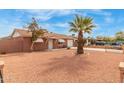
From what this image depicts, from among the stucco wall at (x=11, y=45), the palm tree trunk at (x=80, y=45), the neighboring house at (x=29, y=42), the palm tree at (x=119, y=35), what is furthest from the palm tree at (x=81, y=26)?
the stucco wall at (x=11, y=45)

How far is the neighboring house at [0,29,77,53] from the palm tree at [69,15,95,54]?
0.63ft

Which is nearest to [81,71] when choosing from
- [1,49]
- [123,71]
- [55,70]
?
[55,70]

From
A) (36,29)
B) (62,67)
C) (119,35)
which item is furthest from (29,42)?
(119,35)

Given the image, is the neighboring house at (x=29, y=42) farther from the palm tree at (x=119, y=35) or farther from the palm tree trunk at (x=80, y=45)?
the palm tree at (x=119, y=35)

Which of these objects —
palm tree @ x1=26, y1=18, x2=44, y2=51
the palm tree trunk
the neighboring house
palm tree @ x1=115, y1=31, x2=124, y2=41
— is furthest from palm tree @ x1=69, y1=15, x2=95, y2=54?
palm tree @ x1=26, y1=18, x2=44, y2=51

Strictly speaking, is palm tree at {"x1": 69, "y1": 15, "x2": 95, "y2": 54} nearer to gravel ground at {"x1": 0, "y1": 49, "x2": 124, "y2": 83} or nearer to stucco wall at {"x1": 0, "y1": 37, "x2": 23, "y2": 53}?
gravel ground at {"x1": 0, "y1": 49, "x2": 124, "y2": 83}

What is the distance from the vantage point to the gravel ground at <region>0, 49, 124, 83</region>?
521 cm

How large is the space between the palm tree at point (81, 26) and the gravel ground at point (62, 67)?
0.88 ft

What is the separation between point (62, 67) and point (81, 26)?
44.3 inches

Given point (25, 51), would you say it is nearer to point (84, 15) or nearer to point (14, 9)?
point (14, 9)

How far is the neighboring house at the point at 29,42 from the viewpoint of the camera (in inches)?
225
